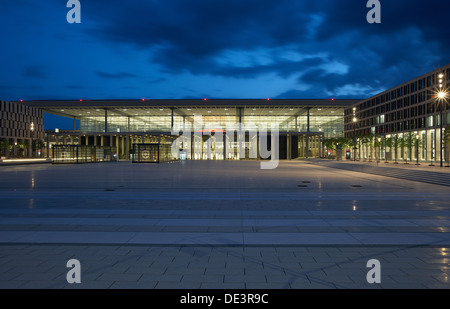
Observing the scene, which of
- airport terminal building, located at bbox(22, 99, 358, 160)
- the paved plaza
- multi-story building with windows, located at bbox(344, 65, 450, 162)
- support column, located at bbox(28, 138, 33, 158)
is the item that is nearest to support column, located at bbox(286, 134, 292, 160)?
airport terminal building, located at bbox(22, 99, 358, 160)

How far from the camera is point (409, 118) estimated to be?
2744 inches

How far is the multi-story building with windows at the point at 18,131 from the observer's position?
92.1 metres

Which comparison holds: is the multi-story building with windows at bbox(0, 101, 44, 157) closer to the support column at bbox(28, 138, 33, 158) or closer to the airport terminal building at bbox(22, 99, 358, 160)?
the support column at bbox(28, 138, 33, 158)

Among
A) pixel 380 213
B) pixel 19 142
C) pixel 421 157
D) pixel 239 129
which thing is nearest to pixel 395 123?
pixel 421 157

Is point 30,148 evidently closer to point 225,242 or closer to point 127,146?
point 127,146

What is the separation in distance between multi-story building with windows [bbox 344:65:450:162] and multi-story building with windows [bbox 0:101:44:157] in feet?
288

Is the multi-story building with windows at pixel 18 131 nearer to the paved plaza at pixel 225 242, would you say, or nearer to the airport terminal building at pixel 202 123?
the airport terminal building at pixel 202 123

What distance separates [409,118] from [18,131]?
3949 inches

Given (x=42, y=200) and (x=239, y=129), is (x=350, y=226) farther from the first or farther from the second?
(x=239, y=129)

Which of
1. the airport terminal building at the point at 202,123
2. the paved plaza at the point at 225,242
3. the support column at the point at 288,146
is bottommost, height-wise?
the paved plaza at the point at 225,242

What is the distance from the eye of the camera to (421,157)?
6831 centimetres

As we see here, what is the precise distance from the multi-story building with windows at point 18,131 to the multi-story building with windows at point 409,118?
87.9 meters

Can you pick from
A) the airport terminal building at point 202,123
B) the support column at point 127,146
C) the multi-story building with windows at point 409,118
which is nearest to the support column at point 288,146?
the airport terminal building at point 202,123

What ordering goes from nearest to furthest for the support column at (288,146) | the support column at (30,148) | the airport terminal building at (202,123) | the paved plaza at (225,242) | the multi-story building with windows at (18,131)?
the paved plaza at (225,242)
the airport terminal building at (202,123)
the support column at (288,146)
the multi-story building with windows at (18,131)
the support column at (30,148)
